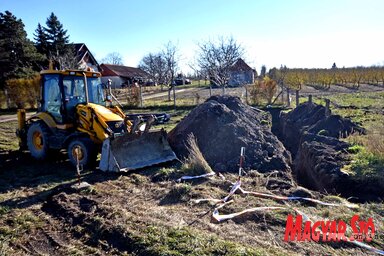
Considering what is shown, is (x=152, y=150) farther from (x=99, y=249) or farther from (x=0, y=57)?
(x=0, y=57)

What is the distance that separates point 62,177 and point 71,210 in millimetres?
2429

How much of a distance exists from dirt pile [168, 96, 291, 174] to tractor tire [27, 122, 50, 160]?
3.45 meters

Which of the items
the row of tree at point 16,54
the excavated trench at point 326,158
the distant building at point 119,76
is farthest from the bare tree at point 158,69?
the excavated trench at point 326,158

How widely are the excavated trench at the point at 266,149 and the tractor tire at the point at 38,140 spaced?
3.47 meters

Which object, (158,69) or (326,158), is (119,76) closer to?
(158,69)

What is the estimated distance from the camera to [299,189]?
5871 mm

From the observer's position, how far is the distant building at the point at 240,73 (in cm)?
3348

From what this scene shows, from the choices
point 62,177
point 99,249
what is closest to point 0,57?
point 62,177

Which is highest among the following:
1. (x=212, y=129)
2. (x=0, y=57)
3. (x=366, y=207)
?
(x=0, y=57)

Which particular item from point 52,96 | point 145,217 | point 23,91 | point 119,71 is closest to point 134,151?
point 52,96

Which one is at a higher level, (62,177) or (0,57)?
(0,57)

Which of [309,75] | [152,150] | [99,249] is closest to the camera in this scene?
[99,249]

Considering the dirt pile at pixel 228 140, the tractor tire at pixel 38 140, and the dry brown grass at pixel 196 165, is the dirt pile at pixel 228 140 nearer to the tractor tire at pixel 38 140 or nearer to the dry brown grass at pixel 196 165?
the dry brown grass at pixel 196 165

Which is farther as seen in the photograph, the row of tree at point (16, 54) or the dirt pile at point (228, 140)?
the row of tree at point (16, 54)
